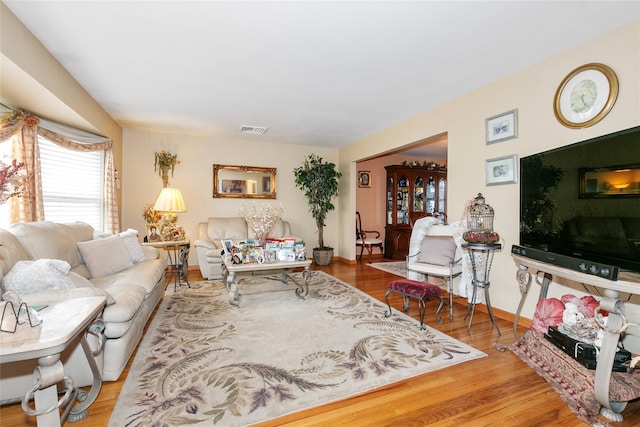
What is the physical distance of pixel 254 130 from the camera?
5.07 meters

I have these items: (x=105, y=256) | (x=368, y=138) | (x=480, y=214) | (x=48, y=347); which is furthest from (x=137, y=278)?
(x=368, y=138)

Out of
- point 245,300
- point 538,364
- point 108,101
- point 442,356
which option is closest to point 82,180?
point 108,101

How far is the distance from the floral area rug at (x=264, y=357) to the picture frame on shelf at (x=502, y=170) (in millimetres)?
1727

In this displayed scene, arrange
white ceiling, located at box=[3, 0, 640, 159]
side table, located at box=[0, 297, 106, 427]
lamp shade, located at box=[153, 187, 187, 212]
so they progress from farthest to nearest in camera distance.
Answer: lamp shade, located at box=[153, 187, 187, 212], white ceiling, located at box=[3, 0, 640, 159], side table, located at box=[0, 297, 106, 427]

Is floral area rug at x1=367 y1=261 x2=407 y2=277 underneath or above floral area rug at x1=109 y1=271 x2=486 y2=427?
above

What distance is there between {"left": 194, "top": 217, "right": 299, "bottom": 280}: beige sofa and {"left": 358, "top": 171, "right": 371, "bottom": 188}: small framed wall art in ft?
7.50

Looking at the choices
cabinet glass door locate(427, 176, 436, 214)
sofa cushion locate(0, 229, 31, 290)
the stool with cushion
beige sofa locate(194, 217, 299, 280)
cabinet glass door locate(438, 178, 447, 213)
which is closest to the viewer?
sofa cushion locate(0, 229, 31, 290)

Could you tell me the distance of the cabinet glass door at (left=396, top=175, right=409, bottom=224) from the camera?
22.5 ft

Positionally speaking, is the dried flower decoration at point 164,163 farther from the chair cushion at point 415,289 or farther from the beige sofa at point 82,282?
the chair cushion at point 415,289

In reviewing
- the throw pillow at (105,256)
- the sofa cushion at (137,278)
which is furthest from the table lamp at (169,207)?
the sofa cushion at (137,278)

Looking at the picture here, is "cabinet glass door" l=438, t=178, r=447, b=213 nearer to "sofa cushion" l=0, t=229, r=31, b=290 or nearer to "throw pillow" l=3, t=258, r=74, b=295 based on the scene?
"throw pillow" l=3, t=258, r=74, b=295

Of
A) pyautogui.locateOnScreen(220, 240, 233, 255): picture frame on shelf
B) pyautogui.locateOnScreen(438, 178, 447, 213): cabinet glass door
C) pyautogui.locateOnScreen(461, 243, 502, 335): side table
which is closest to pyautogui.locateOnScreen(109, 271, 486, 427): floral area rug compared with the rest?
pyautogui.locateOnScreen(461, 243, 502, 335): side table

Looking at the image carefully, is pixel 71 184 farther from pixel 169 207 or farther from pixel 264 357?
pixel 264 357

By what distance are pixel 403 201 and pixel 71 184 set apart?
6.16 meters
